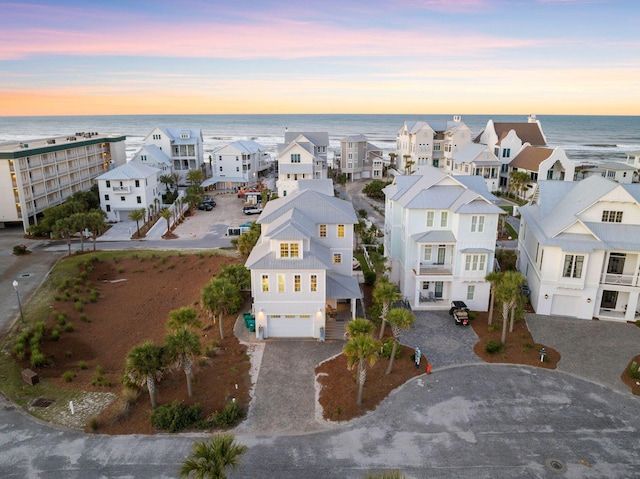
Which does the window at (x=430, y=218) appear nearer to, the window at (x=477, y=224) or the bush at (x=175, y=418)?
the window at (x=477, y=224)

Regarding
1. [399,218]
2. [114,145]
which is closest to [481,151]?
[399,218]

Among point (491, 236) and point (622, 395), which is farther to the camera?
point (491, 236)

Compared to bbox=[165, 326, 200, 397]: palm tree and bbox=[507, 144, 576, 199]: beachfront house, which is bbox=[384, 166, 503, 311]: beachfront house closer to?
bbox=[165, 326, 200, 397]: palm tree

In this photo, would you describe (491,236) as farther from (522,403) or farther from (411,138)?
(411,138)

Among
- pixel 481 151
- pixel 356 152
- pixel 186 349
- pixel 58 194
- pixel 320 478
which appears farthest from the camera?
pixel 356 152

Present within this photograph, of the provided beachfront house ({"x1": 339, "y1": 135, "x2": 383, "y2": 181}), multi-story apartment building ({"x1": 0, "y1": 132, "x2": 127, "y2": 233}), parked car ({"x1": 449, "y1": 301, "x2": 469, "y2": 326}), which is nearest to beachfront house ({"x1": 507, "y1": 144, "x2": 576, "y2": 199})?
beachfront house ({"x1": 339, "y1": 135, "x2": 383, "y2": 181})

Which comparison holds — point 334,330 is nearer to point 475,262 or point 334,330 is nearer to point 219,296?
point 219,296
